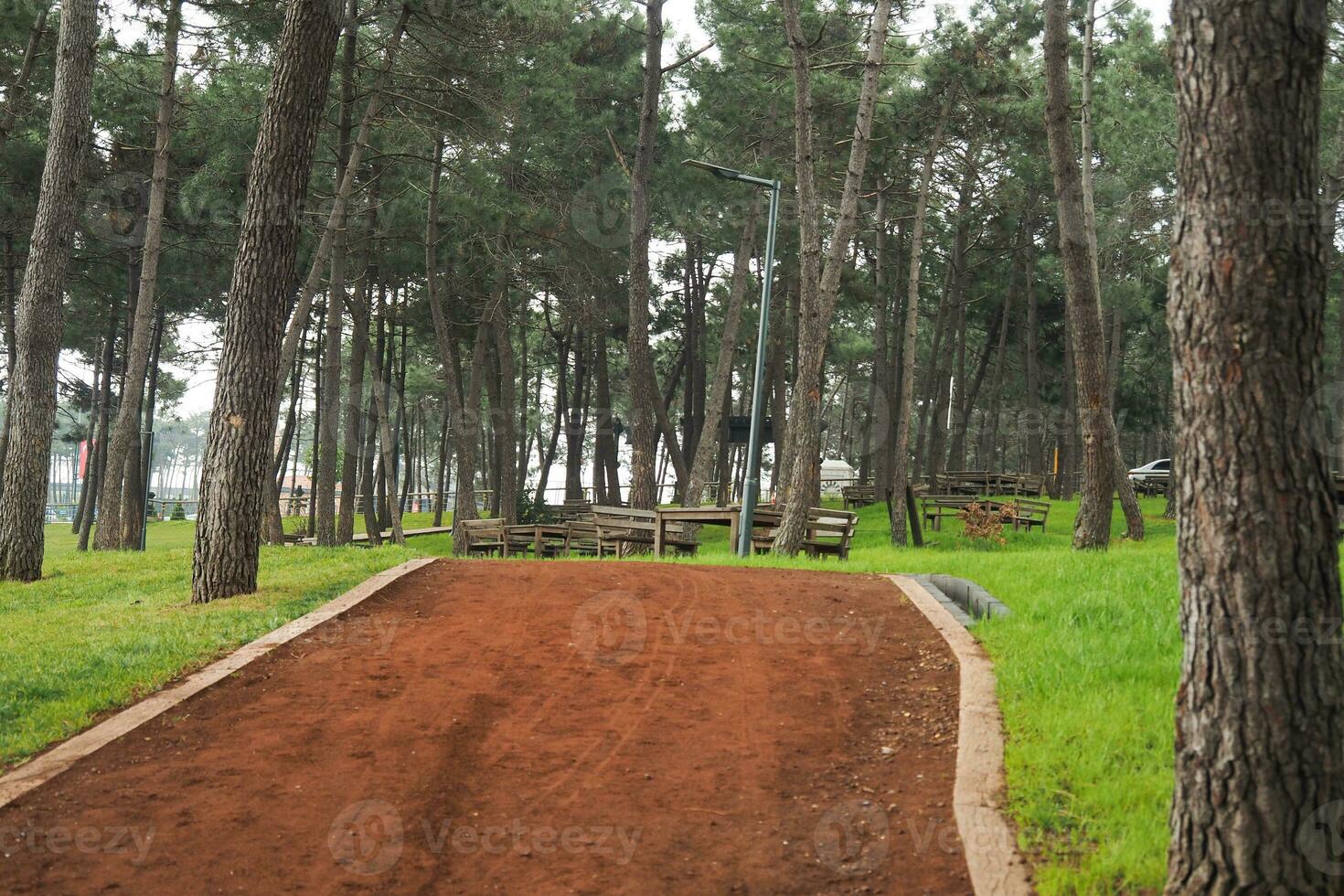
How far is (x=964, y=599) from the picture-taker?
1112 centimetres

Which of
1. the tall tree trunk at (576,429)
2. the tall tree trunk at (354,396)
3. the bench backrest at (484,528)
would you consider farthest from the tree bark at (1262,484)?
the tall tree trunk at (576,429)

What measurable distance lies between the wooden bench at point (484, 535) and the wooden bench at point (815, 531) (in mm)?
4752

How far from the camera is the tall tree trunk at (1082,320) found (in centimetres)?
1582

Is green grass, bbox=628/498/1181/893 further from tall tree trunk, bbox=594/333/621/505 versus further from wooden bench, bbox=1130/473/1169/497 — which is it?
wooden bench, bbox=1130/473/1169/497

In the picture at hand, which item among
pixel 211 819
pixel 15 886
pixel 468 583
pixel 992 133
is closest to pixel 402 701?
pixel 211 819

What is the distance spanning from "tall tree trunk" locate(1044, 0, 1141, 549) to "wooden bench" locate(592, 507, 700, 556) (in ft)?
19.4

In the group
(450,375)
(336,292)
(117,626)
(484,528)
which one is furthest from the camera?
(450,375)

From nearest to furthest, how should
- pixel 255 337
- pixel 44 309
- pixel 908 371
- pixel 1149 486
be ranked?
1. pixel 255 337
2. pixel 44 309
3. pixel 908 371
4. pixel 1149 486

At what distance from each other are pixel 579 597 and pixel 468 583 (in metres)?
1.48

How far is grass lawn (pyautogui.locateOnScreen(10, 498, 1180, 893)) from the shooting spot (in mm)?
5297

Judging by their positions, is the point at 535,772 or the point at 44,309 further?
the point at 44,309

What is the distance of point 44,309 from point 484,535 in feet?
28.3

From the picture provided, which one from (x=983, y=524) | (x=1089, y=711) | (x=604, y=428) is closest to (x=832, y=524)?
(x=983, y=524)

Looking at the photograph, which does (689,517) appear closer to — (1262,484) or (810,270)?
(810,270)
